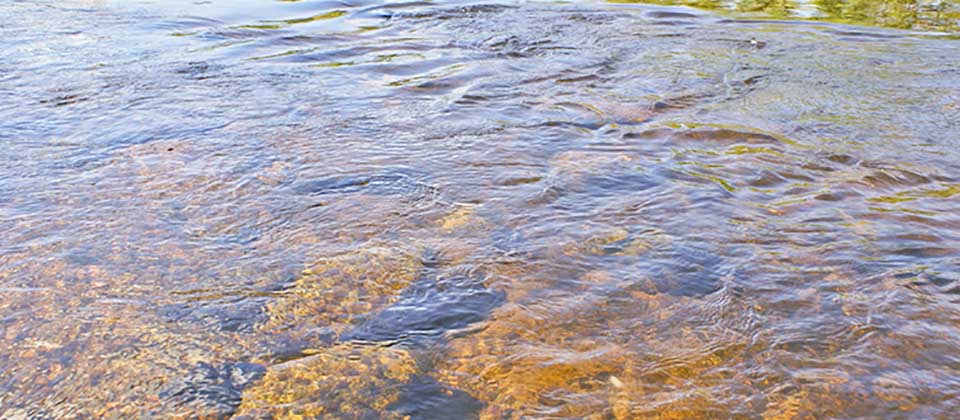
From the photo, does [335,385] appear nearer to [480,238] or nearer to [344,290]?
[344,290]

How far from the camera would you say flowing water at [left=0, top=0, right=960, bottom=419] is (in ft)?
7.88

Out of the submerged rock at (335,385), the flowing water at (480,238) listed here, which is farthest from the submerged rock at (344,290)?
the submerged rock at (335,385)

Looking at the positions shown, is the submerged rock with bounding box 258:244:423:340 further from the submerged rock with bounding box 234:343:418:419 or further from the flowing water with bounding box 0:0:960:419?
the submerged rock with bounding box 234:343:418:419

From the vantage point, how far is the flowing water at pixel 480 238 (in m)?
2.40

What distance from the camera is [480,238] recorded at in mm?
3391

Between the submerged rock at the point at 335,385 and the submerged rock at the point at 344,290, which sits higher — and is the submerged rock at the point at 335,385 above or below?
below

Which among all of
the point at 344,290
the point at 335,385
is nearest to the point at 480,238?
the point at 344,290

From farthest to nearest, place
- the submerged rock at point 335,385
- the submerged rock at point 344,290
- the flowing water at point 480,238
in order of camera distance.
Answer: the submerged rock at point 344,290 < the flowing water at point 480,238 < the submerged rock at point 335,385

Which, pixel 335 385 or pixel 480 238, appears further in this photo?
pixel 480 238

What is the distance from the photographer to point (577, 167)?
429 cm

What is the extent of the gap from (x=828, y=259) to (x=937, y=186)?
4.05 ft

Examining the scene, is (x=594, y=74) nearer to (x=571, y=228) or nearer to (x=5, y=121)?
(x=571, y=228)

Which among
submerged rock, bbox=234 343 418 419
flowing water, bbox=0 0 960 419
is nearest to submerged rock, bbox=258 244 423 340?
flowing water, bbox=0 0 960 419

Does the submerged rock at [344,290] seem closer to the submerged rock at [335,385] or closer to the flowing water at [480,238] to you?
the flowing water at [480,238]
